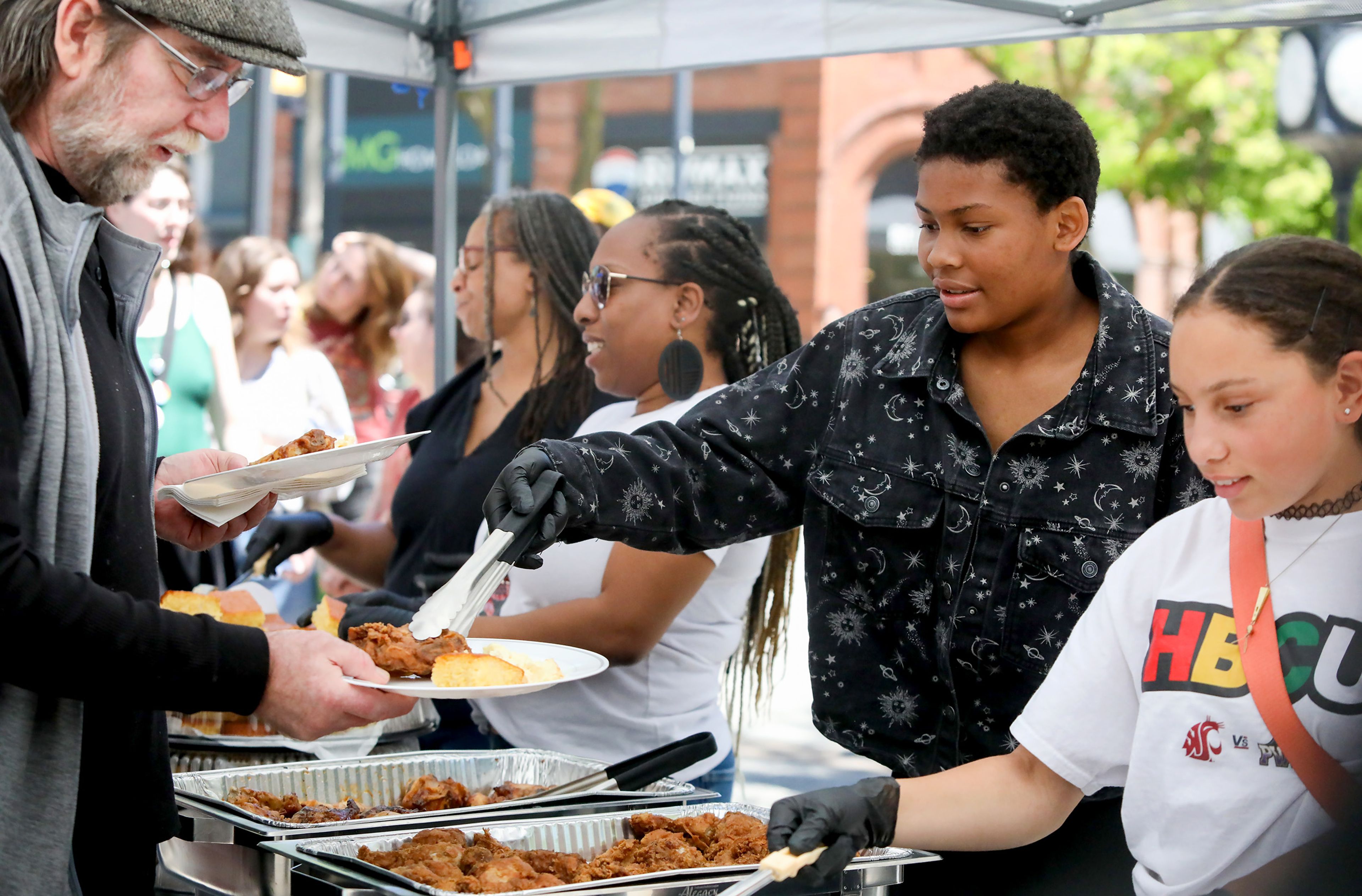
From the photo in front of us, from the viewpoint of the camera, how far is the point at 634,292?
113 inches

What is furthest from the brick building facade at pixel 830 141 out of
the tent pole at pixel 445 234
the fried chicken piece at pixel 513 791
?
the fried chicken piece at pixel 513 791

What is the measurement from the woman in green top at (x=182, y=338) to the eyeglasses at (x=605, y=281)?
2.34m

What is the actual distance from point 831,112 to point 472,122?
5.74 metres

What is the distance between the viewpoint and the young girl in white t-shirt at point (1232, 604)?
1.48 m

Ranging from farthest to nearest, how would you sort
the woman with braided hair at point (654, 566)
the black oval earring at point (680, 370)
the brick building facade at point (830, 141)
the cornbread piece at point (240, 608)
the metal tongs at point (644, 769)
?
the brick building facade at point (830, 141)
the black oval earring at point (680, 370)
the cornbread piece at point (240, 608)
the woman with braided hair at point (654, 566)
the metal tongs at point (644, 769)

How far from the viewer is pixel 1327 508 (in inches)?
60.2

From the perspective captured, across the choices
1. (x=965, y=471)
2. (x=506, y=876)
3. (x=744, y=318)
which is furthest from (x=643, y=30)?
(x=506, y=876)

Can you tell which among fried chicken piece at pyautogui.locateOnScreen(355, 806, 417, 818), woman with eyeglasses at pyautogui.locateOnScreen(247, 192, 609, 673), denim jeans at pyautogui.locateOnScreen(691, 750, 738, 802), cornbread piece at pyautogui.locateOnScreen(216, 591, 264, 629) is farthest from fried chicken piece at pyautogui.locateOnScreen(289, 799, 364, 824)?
woman with eyeglasses at pyautogui.locateOnScreen(247, 192, 609, 673)

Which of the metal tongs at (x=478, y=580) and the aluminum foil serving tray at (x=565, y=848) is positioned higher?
the metal tongs at (x=478, y=580)

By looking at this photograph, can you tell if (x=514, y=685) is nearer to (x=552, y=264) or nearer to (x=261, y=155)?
(x=552, y=264)

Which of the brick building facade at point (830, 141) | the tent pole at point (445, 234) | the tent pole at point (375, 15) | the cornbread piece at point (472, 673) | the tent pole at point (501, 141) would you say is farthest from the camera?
the brick building facade at point (830, 141)

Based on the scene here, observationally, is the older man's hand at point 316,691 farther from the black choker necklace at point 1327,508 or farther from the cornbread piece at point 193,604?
the black choker necklace at point 1327,508

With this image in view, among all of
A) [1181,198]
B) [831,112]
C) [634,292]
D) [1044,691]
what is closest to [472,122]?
[831,112]

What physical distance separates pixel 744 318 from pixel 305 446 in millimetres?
1065
